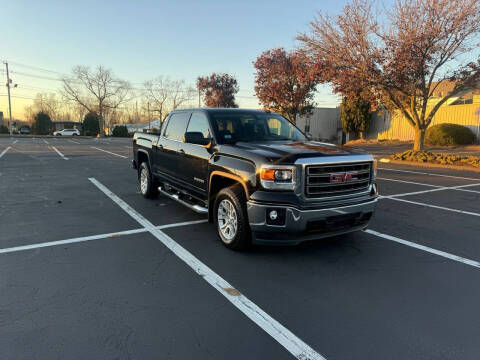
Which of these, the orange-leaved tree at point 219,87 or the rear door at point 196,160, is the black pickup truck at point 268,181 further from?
the orange-leaved tree at point 219,87

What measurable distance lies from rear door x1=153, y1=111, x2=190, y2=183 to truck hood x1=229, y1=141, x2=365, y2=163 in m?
1.70

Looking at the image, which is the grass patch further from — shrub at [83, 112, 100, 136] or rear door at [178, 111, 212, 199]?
shrub at [83, 112, 100, 136]

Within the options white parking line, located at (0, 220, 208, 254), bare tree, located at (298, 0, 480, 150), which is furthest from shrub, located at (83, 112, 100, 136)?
white parking line, located at (0, 220, 208, 254)

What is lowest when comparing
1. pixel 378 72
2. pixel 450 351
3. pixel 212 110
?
pixel 450 351

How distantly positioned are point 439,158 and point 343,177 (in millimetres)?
12876

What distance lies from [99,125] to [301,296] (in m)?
69.9

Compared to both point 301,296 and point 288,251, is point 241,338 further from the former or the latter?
point 288,251

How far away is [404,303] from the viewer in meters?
3.21

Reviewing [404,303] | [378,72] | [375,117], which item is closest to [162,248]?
[404,303]

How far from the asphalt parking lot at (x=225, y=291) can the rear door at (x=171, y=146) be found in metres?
0.94

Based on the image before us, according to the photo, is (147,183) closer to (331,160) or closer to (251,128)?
(251,128)

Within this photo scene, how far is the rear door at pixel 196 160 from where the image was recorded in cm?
519

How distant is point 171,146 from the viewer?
6355 millimetres

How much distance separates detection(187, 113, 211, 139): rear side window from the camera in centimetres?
529
